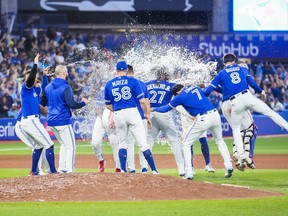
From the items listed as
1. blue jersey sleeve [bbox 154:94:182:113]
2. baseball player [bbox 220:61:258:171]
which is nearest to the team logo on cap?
baseball player [bbox 220:61:258:171]

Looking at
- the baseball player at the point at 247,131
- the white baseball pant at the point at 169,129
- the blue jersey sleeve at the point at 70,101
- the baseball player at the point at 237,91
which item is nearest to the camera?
the blue jersey sleeve at the point at 70,101

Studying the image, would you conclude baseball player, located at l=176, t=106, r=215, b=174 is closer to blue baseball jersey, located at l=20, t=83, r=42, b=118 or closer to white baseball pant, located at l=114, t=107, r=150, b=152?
white baseball pant, located at l=114, t=107, r=150, b=152

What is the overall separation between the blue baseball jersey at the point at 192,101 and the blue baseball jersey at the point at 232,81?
235mm

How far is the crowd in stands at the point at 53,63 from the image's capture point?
33.8 m

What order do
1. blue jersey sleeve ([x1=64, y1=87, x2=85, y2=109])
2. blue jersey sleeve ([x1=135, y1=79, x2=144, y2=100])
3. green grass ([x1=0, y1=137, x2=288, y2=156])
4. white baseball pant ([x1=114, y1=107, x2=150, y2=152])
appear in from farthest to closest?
green grass ([x1=0, y1=137, x2=288, y2=156]) → white baseball pant ([x1=114, y1=107, x2=150, y2=152]) → blue jersey sleeve ([x1=135, y1=79, x2=144, y2=100]) → blue jersey sleeve ([x1=64, y1=87, x2=85, y2=109])

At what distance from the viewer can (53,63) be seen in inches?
1437

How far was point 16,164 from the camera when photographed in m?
22.8

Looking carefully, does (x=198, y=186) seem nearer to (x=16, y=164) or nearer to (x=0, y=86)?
(x=16, y=164)

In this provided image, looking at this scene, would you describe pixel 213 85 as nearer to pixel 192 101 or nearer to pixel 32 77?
pixel 192 101

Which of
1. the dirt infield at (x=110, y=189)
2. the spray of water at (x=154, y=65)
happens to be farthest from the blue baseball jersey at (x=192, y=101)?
the dirt infield at (x=110, y=189)

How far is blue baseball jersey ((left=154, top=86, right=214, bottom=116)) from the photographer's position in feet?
57.0

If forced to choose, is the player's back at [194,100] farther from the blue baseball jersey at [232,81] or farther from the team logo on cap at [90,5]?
the team logo on cap at [90,5]

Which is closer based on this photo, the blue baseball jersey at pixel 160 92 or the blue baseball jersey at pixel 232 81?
the blue baseball jersey at pixel 232 81

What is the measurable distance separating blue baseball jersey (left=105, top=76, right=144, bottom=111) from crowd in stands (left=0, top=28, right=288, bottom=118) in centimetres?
1638
